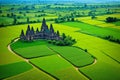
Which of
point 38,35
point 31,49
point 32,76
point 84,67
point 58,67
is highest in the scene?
point 38,35

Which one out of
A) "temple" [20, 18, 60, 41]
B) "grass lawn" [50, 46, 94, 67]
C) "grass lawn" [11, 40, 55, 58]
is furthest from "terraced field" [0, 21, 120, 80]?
"temple" [20, 18, 60, 41]

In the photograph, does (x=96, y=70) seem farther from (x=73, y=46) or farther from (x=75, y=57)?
(x=73, y=46)

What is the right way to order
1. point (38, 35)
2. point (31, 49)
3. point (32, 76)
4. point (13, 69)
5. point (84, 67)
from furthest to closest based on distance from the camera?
point (38, 35), point (31, 49), point (84, 67), point (13, 69), point (32, 76)

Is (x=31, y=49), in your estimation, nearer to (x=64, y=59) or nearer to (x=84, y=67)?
(x=64, y=59)

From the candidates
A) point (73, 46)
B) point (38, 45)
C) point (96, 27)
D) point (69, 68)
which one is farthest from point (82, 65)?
point (96, 27)

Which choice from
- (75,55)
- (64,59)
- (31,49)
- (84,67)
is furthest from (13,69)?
(75,55)

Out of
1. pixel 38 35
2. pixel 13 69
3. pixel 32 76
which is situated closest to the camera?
pixel 32 76

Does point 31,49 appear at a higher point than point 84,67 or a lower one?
higher

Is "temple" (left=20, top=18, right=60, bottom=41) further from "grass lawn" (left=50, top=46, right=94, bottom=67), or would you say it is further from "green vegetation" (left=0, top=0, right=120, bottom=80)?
"grass lawn" (left=50, top=46, right=94, bottom=67)
